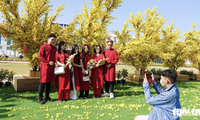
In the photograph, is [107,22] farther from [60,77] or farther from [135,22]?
[60,77]

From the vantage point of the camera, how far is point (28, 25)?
600 centimetres

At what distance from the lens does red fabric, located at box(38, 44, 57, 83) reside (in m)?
4.57

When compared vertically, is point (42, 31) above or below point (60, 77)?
above

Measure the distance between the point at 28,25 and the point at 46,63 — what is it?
2.40 m

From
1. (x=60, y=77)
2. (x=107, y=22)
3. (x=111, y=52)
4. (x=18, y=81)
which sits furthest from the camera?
(x=107, y=22)

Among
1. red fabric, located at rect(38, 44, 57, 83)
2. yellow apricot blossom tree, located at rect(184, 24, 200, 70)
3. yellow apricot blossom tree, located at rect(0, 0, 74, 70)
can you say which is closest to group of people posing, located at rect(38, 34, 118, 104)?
red fabric, located at rect(38, 44, 57, 83)

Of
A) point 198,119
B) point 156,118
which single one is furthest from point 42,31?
point 198,119

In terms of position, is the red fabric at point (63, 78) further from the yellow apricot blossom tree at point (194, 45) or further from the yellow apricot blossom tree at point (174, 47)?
the yellow apricot blossom tree at point (194, 45)

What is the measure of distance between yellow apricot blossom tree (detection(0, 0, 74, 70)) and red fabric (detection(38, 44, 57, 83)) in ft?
5.01

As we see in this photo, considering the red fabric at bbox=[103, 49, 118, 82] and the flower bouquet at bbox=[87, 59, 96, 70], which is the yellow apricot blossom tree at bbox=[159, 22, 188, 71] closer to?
Result: the red fabric at bbox=[103, 49, 118, 82]

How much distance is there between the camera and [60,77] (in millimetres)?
4883

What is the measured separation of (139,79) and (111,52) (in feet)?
14.5

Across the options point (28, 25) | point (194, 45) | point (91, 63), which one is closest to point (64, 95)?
point (91, 63)

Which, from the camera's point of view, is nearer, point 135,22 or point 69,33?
point 69,33
